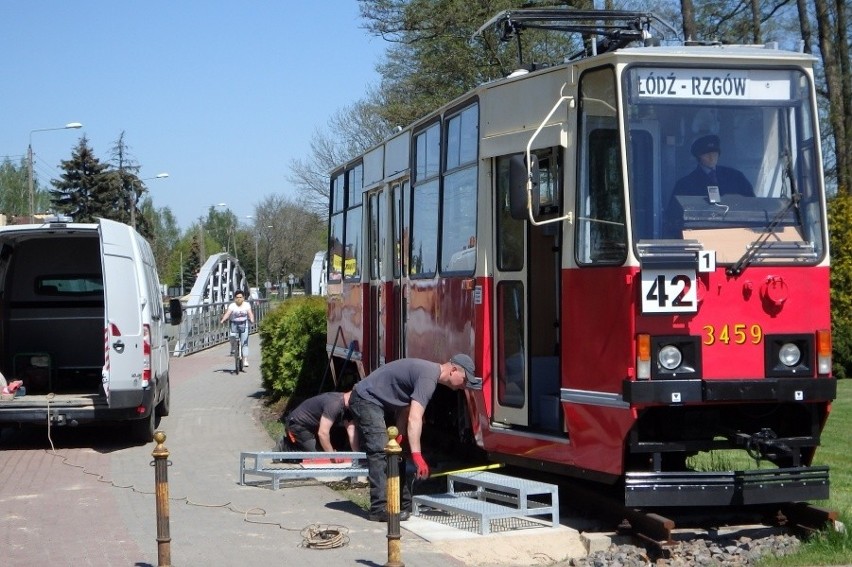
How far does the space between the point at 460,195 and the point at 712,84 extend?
8.97 feet

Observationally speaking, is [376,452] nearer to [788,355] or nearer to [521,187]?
[521,187]

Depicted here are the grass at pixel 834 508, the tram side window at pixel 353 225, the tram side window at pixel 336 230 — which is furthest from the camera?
the tram side window at pixel 336 230

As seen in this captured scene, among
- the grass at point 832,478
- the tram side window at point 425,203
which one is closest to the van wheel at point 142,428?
the tram side window at point 425,203

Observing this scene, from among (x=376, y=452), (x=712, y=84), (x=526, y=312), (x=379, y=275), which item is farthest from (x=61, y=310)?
(x=712, y=84)

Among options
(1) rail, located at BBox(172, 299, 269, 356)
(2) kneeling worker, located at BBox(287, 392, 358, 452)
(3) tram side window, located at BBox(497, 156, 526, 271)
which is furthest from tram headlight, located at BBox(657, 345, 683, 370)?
(1) rail, located at BBox(172, 299, 269, 356)

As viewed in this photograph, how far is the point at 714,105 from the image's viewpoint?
8.59 metres

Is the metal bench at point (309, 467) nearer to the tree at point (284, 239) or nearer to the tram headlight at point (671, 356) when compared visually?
the tram headlight at point (671, 356)

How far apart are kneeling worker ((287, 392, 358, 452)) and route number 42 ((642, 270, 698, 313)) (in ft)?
14.6

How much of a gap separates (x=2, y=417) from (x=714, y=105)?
8970 millimetres

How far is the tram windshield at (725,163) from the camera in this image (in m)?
8.38

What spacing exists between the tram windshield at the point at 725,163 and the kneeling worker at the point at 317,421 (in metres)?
4.55

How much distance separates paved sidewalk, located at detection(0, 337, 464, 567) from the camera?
27.1ft

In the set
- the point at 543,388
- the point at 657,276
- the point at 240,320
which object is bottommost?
the point at 543,388

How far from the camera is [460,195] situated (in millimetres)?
10531
